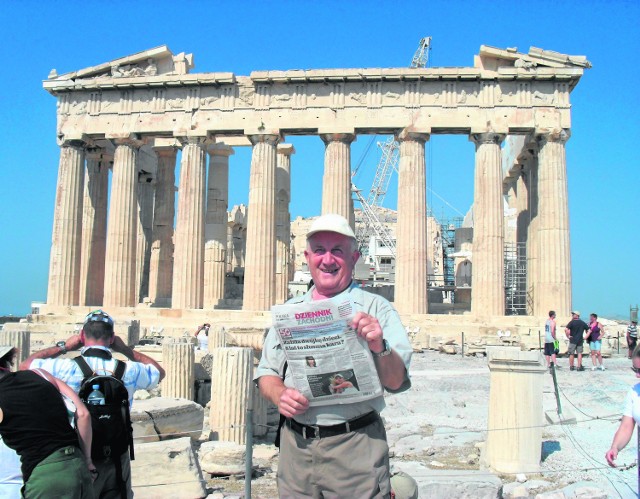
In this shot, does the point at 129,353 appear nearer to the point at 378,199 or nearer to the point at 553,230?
the point at 553,230

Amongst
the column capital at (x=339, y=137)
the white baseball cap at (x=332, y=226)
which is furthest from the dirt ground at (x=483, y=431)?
the column capital at (x=339, y=137)

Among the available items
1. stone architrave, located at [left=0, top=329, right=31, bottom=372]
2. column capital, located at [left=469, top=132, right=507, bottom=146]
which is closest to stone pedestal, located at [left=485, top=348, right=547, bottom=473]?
stone architrave, located at [left=0, top=329, right=31, bottom=372]

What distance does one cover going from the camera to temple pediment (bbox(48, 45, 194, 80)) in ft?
113

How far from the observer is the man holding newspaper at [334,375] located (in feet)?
13.3

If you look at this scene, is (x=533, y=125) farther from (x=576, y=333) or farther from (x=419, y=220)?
(x=576, y=333)

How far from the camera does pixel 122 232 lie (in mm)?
33594

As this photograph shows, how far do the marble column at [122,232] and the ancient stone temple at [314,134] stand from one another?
6 centimetres

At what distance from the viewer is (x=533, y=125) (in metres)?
31.1

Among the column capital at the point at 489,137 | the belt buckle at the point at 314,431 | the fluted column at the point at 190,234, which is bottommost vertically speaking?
the belt buckle at the point at 314,431

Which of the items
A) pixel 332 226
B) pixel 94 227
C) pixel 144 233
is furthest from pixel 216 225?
pixel 332 226

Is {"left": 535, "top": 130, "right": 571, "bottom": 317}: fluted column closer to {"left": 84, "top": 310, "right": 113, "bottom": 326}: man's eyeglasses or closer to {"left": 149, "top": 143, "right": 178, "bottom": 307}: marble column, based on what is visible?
{"left": 149, "top": 143, "right": 178, "bottom": 307}: marble column

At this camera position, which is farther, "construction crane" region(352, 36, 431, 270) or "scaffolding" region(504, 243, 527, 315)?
"construction crane" region(352, 36, 431, 270)

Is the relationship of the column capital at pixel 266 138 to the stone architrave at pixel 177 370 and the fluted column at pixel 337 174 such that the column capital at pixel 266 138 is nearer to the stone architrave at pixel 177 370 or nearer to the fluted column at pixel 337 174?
the fluted column at pixel 337 174

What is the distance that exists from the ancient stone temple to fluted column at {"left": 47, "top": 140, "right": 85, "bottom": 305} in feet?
0.22
